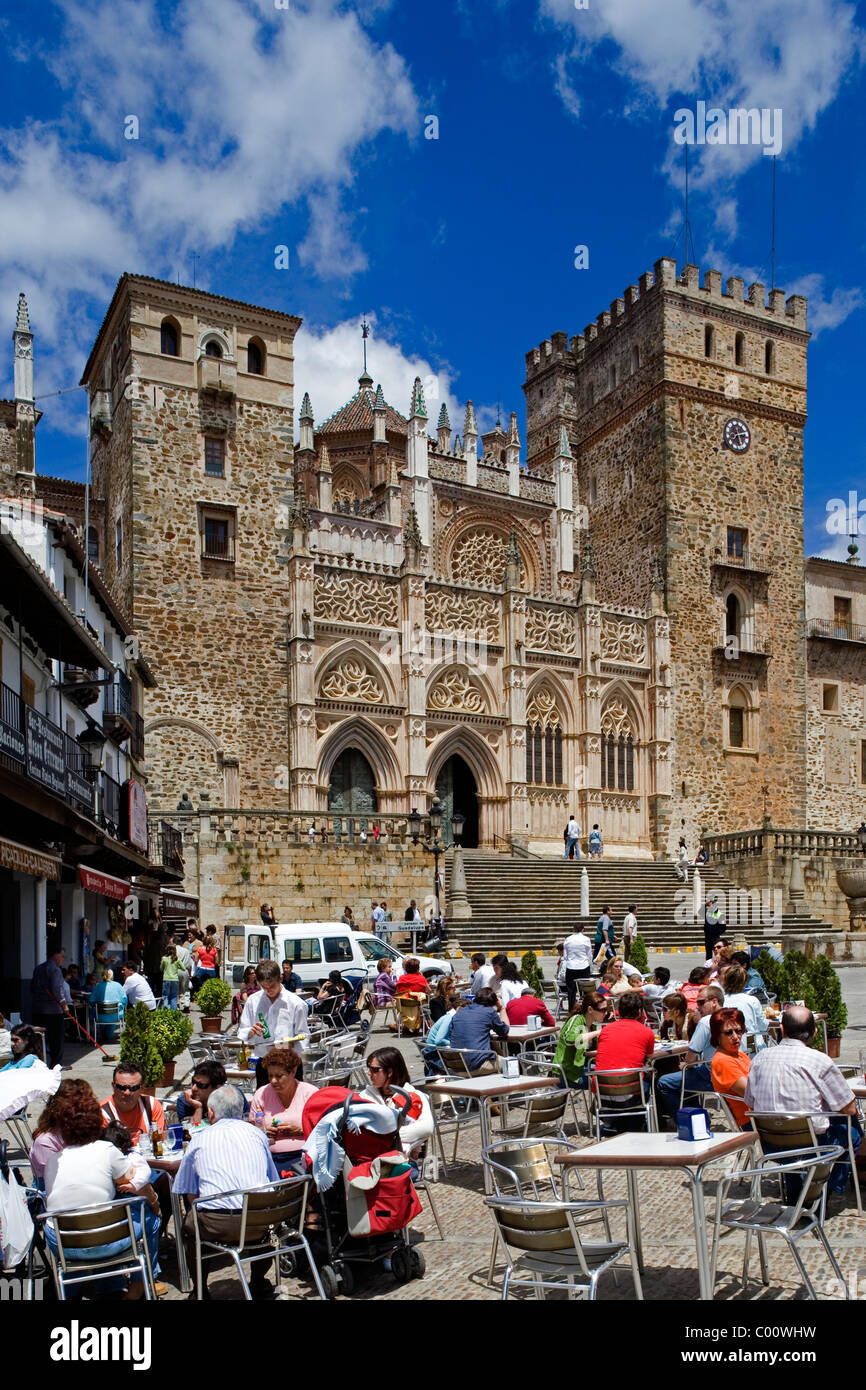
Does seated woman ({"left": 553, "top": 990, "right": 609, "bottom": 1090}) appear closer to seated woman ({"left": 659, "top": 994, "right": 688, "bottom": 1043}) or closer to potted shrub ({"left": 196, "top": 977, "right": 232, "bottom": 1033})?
seated woman ({"left": 659, "top": 994, "right": 688, "bottom": 1043})

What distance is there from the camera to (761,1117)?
648 cm

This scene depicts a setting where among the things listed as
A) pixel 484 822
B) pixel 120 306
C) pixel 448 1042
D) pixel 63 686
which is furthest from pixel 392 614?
pixel 448 1042

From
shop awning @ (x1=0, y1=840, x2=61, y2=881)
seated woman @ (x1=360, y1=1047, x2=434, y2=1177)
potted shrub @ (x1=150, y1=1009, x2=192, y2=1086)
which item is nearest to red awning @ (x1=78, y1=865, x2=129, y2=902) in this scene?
shop awning @ (x1=0, y1=840, x2=61, y2=881)

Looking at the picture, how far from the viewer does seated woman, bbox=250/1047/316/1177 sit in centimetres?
691

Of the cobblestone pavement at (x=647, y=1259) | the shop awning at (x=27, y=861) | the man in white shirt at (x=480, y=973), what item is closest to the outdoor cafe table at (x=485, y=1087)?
the cobblestone pavement at (x=647, y=1259)

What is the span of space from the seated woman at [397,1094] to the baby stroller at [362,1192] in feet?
0.87

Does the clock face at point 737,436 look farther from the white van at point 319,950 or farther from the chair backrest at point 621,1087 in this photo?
the chair backrest at point 621,1087

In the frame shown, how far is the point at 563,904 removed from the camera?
29.2 m

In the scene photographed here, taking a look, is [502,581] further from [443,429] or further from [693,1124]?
[693,1124]

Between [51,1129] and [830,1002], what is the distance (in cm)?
859

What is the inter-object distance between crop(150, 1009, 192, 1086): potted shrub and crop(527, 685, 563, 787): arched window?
24959mm

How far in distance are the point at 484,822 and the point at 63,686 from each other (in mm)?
Answer: 17153

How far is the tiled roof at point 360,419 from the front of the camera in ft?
145

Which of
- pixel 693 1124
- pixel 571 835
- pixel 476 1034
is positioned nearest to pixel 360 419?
pixel 571 835
